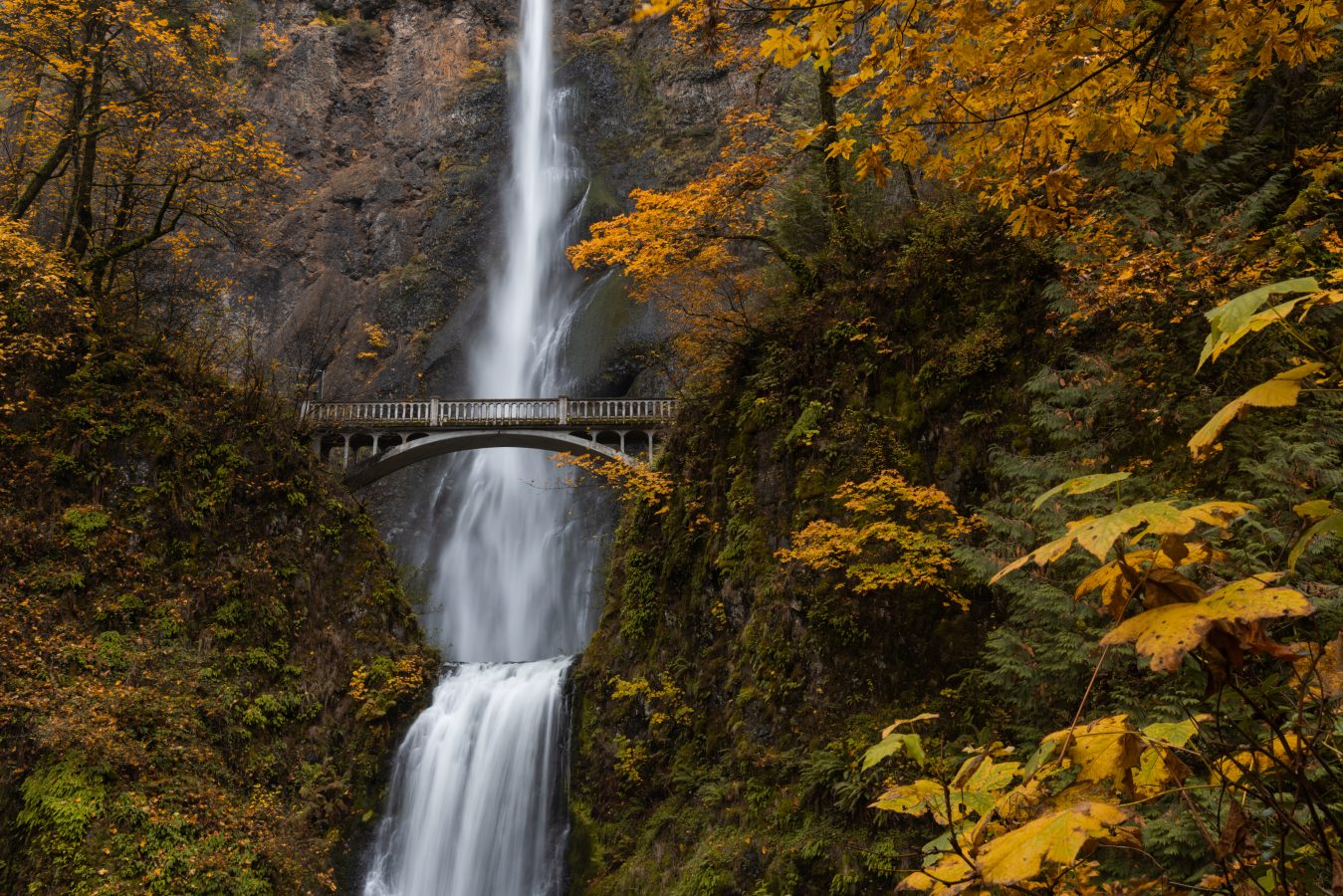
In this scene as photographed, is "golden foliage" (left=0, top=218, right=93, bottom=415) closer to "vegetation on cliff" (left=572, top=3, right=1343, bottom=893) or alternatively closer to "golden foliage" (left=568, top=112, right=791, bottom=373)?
"golden foliage" (left=568, top=112, right=791, bottom=373)

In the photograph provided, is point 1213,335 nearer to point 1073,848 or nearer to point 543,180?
point 1073,848

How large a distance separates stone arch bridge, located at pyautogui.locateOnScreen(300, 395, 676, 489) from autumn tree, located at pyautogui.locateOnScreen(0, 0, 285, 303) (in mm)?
7002

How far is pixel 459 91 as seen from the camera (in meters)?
38.7

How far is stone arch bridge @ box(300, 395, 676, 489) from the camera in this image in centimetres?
2192

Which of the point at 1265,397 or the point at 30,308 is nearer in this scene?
the point at 1265,397

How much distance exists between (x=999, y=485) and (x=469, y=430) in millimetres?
17195

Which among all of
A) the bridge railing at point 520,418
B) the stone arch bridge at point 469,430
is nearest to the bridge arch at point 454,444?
the stone arch bridge at point 469,430

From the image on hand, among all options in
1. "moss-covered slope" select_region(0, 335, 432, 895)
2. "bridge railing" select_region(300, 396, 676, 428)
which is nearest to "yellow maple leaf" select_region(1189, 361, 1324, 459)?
"moss-covered slope" select_region(0, 335, 432, 895)

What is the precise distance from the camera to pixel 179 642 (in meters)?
11.6

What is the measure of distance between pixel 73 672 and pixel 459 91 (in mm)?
34953

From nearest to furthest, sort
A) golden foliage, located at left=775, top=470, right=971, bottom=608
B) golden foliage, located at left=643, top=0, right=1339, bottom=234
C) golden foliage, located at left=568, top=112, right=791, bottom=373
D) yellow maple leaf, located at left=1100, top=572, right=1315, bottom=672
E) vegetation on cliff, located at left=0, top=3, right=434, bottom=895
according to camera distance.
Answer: yellow maple leaf, located at left=1100, top=572, right=1315, bottom=672, golden foliage, located at left=643, top=0, right=1339, bottom=234, golden foliage, located at left=775, top=470, right=971, bottom=608, vegetation on cliff, located at left=0, top=3, right=434, bottom=895, golden foliage, located at left=568, top=112, right=791, bottom=373

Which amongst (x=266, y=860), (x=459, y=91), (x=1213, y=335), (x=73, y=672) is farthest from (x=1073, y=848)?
(x=459, y=91)

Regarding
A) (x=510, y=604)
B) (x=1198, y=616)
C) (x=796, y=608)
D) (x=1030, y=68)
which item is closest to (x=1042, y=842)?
(x=1198, y=616)

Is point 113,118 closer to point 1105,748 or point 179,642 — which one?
point 179,642
